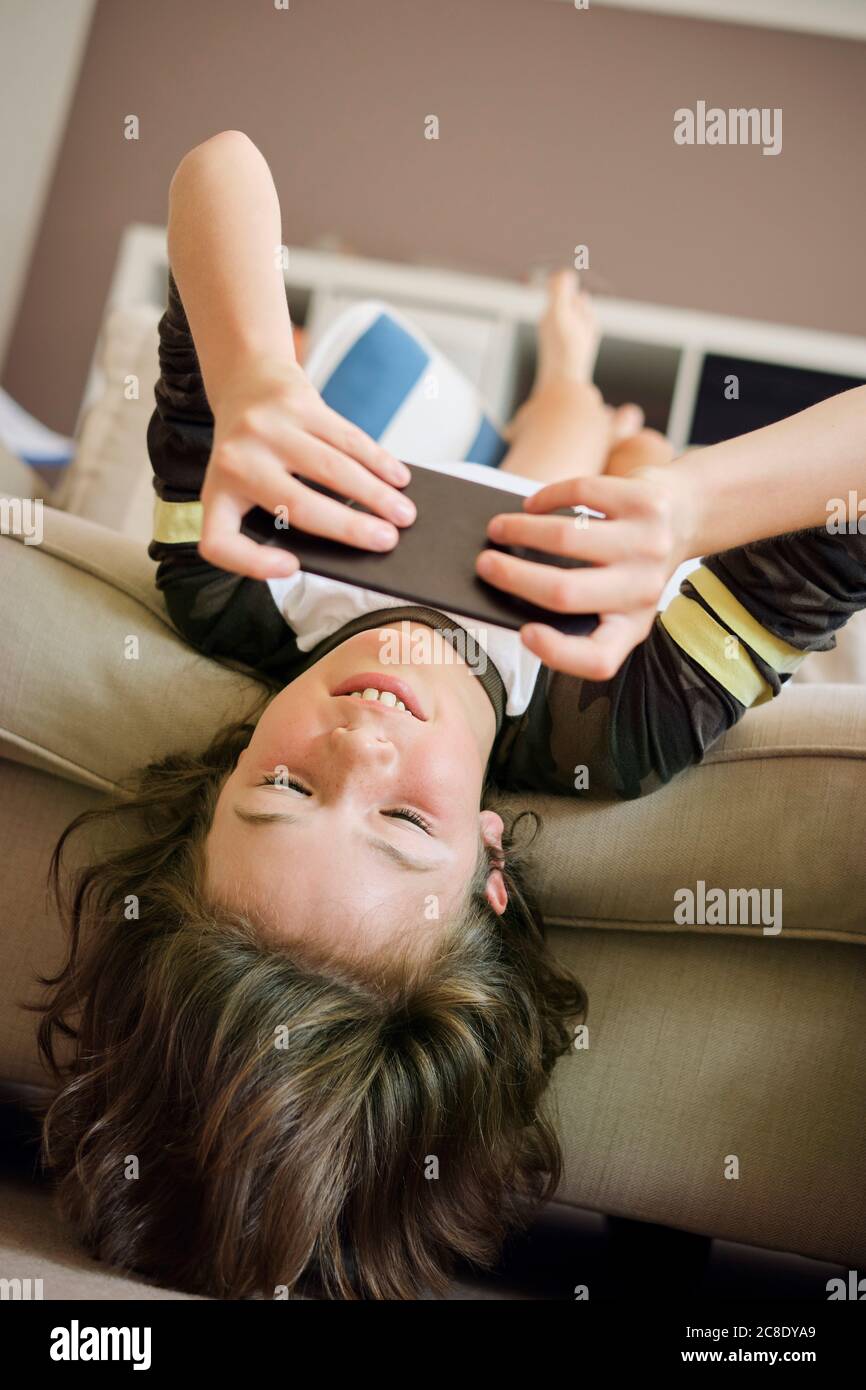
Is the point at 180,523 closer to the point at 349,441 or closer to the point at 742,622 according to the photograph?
the point at 349,441

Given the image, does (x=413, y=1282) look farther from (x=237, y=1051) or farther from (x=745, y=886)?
(x=745, y=886)

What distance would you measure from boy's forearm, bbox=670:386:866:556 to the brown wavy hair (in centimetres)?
38

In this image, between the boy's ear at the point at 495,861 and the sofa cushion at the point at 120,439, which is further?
the sofa cushion at the point at 120,439

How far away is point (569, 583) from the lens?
0.67 metres

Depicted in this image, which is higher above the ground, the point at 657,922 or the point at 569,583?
the point at 569,583

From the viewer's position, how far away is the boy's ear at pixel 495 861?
1.00 m

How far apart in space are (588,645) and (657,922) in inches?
16.8

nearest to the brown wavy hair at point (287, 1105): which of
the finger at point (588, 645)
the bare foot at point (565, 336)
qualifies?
the finger at point (588, 645)

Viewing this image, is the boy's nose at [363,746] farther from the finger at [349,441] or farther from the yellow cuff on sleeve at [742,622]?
the yellow cuff on sleeve at [742,622]

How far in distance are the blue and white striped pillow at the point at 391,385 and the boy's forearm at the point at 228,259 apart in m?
0.53

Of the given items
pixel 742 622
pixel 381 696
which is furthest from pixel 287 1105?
pixel 742 622

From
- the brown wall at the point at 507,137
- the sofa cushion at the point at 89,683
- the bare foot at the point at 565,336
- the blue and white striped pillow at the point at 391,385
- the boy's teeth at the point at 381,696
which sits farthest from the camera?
the brown wall at the point at 507,137

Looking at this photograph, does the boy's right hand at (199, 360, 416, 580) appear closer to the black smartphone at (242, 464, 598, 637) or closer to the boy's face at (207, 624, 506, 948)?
the black smartphone at (242, 464, 598, 637)

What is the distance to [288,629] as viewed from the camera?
3.82 feet
